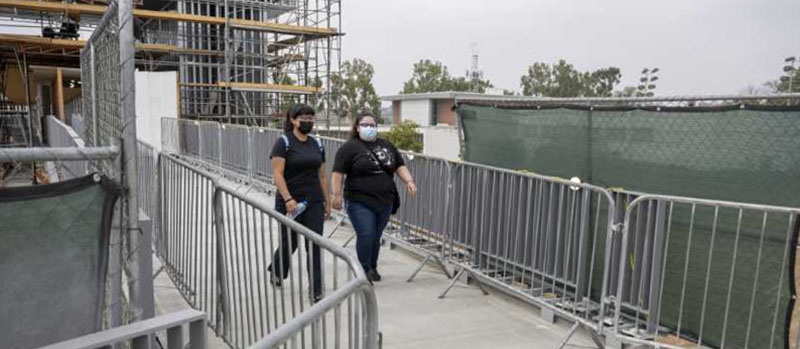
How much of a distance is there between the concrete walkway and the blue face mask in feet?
4.17

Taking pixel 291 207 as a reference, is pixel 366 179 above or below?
above

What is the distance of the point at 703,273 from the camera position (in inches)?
157

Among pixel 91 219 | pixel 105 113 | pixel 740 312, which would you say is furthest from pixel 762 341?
pixel 105 113

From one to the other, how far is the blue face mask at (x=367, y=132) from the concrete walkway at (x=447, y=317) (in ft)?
A: 4.17

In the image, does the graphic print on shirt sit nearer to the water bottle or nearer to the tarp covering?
the water bottle

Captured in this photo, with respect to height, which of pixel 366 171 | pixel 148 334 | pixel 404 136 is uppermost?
pixel 366 171

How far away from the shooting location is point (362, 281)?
7.13 feet

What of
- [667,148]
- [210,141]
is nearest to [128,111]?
[667,148]

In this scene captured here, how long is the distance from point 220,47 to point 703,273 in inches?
999

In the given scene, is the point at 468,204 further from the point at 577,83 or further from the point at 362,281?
the point at 577,83

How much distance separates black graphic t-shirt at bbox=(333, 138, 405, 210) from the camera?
519cm

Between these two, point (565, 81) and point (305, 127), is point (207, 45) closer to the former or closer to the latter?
point (305, 127)

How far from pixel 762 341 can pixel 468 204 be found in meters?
2.64

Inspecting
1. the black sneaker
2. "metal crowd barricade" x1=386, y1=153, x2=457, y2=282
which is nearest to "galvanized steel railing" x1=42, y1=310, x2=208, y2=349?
the black sneaker
